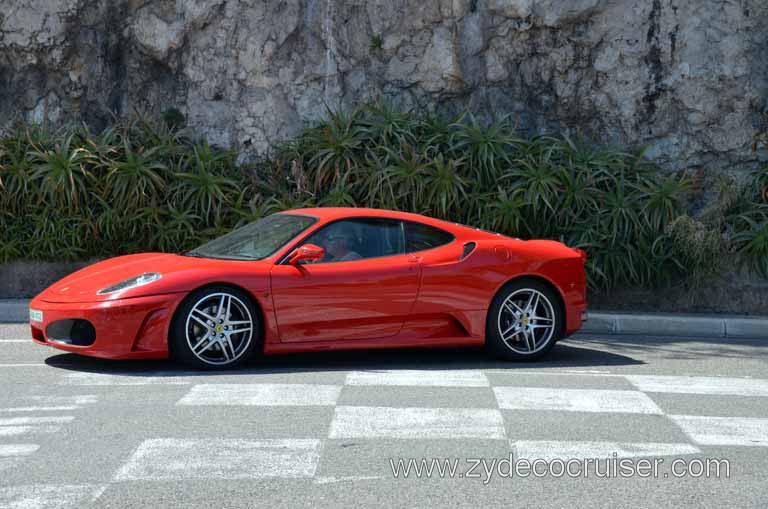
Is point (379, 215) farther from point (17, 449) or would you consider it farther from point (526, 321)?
point (17, 449)

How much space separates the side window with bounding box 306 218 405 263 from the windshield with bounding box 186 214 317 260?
0.65 ft

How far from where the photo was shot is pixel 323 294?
7.74 metres

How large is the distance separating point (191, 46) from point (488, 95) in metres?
4.18

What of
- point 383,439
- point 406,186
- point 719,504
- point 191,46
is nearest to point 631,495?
point 719,504

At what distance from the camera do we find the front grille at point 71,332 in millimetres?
7410

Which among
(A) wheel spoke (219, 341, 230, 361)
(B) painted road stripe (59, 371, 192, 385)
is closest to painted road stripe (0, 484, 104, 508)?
(B) painted road stripe (59, 371, 192, 385)

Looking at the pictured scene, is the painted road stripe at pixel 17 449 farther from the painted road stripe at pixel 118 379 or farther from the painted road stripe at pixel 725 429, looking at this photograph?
the painted road stripe at pixel 725 429

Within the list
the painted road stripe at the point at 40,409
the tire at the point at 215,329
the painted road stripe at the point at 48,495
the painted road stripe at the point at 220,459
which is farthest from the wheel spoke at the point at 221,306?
the painted road stripe at the point at 48,495

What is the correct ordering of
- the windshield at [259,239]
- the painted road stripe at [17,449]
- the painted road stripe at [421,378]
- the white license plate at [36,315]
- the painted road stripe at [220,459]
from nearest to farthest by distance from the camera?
the painted road stripe at [220,459] < the painted road stripe at [17,449] < the painted road stripe at [421,378] < the white license plate at [36,315] < the windshield at [259,239]

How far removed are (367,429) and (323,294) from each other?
80.7 inches

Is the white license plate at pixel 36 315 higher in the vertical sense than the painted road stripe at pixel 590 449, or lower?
higher

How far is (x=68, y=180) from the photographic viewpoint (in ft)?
39.8

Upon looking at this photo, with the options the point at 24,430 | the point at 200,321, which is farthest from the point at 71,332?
the point at 24,430

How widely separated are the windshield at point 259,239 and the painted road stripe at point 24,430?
2.46 meters
